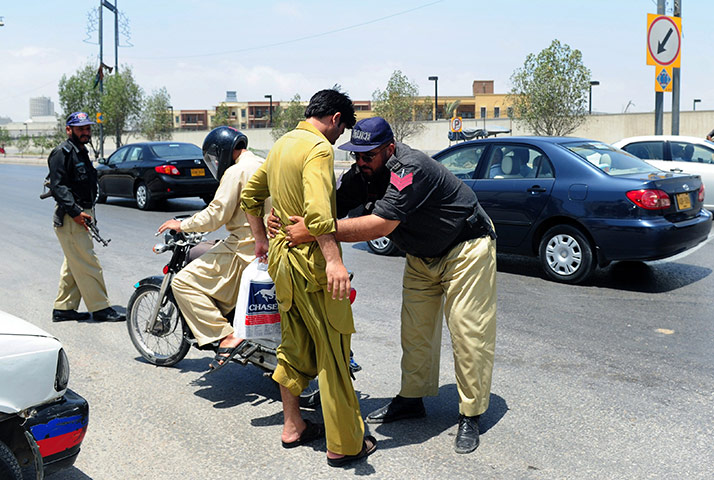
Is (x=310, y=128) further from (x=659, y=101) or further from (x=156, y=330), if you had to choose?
(x=659, y=101)

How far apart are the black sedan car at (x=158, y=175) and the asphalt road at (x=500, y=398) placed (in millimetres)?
7921

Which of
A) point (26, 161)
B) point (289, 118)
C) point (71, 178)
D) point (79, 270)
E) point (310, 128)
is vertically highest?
point (289, 118)

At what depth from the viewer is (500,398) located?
15.0 ft

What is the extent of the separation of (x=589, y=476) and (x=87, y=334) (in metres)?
4.33

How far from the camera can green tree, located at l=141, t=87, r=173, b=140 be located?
198 feet

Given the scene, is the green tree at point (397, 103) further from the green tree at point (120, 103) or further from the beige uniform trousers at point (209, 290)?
the beige uniform trousers at point (209, 290)

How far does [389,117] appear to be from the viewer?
49969 millimetres

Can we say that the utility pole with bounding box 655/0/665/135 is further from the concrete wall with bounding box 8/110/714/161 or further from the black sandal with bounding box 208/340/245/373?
the concrete wall with bounding box 8/110/714/161

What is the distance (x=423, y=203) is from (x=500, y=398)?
156 cm

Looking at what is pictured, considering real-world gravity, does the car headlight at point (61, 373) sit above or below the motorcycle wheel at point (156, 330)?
above

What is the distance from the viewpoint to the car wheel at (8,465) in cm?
272

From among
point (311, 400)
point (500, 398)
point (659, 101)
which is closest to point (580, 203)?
point (500, 398)

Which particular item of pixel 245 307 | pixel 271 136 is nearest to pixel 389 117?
pixel 271 136

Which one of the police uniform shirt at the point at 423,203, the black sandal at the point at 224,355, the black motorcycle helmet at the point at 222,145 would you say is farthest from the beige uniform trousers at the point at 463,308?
the black motorcycle helmet at the point at 222,145
